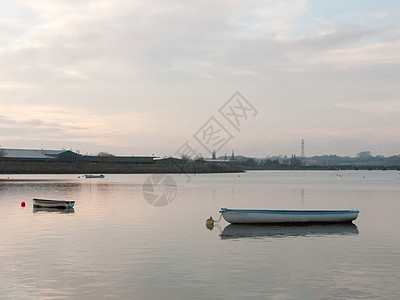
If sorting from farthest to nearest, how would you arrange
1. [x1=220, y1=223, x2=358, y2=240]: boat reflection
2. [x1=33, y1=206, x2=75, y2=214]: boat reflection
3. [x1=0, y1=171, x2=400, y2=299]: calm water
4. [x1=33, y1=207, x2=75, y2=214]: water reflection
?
[x1=33, y1=207, x2=75, y2=214]: water reflection, [x1=33, y1=206, x2=75, y2=214]: boat reflection, [x1=220, y1=223, x2=358, y2=240]: boat reflection, [x1=0, y1=171, x2=400, y2=299]: calm water

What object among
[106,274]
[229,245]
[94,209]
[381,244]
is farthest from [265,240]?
[94,209]

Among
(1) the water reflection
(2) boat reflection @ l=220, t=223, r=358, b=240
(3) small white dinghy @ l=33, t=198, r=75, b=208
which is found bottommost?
(2) boat reflection @ l=220, t=223, r=358, b=240

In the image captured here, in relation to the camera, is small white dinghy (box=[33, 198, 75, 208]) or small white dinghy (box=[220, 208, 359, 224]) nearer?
small white dinghy (box=[220, 208, 359, 224])

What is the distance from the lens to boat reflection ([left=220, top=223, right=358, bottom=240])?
4231 centimetres

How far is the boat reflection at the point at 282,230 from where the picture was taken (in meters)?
42.3

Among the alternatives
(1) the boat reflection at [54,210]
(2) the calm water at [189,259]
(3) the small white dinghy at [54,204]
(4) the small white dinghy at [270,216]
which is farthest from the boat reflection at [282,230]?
(3) the small white dinghy at [54,204]

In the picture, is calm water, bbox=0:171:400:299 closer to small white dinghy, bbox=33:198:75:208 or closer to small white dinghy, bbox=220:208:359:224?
small white dinghy, bbox=220:208:359:224

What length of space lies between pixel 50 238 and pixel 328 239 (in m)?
23.2

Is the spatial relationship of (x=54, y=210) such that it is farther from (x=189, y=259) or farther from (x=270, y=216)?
(x=189, y=259)

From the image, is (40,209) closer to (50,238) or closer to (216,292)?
(50,238)

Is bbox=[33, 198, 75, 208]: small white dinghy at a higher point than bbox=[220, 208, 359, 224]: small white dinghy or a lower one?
higher

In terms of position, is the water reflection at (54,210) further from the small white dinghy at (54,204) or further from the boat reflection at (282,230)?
the boat reflection at (282,230)

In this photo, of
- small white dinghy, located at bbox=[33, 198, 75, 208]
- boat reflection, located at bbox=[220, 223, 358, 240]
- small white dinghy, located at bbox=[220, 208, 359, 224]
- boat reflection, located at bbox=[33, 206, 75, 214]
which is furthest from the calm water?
small white dinghy, located at bbox=[33, 198, 75, 208]

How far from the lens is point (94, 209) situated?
6300cm
